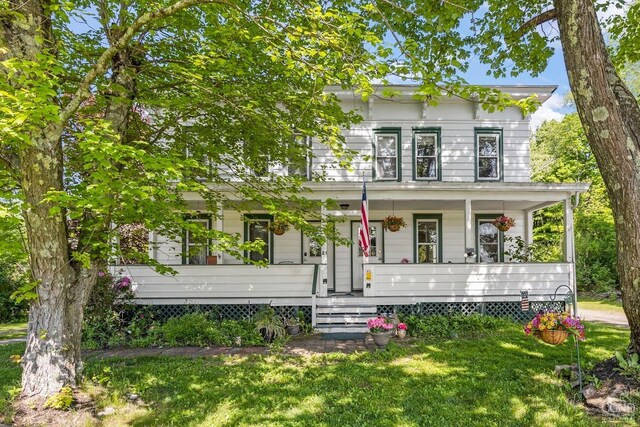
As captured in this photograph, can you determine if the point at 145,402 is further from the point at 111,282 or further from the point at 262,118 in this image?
the point at 111,282

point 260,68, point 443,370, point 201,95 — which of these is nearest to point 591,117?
point 443,370

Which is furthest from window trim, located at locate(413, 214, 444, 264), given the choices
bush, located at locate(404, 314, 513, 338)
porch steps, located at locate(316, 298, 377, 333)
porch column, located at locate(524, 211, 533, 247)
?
porch steps, located at locate(316, 298, 377, 333)

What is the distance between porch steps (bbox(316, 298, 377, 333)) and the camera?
814 centimetres

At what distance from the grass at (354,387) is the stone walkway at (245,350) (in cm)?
35

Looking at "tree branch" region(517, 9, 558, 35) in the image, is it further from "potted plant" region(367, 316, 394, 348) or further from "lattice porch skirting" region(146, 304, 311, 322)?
"lattice porch skirting" region(146, 304, 311, 322)

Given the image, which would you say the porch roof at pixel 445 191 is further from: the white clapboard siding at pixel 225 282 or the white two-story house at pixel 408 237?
the white clapboard siding at pixel 225 282

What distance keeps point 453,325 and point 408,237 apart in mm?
3630

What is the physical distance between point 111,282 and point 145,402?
4.49 meters

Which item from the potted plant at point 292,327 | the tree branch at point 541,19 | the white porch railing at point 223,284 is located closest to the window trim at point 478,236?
the white porch railing at point 223,284

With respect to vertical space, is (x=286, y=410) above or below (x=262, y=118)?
below

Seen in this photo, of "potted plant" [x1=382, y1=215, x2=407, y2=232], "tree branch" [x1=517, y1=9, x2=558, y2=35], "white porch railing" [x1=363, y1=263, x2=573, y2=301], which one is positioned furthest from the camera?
"potted plant" [x1=382, y1=215, x2=407, y2=232]

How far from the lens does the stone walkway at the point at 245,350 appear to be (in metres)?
6.44

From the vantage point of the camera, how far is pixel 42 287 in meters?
4.15

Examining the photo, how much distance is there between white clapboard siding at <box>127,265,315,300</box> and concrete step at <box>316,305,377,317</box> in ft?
1.53
